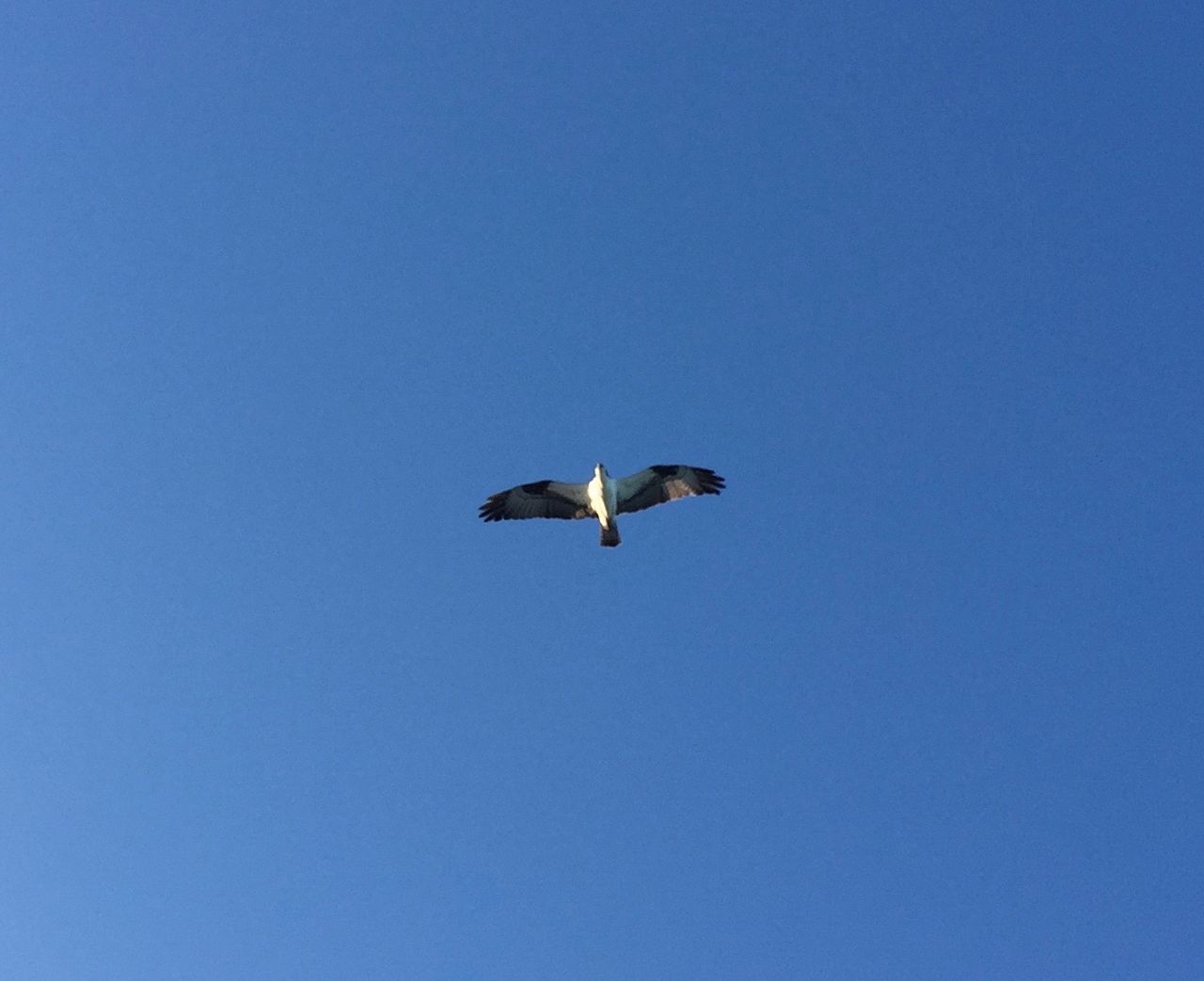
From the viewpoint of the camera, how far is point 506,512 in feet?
56.1

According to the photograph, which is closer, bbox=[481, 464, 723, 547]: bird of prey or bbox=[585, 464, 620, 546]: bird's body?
bbox=[585, 464, 620, 546]: bird's body

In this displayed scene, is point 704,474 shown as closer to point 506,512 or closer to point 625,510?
point 625,510

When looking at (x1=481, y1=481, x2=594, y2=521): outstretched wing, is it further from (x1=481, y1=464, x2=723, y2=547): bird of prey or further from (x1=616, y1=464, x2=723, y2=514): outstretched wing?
(x1=616, y1=464, x2=723, y2=514): outstretched wing

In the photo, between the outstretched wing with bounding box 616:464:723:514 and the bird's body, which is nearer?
the bird's body

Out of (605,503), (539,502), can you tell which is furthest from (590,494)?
(539,502)

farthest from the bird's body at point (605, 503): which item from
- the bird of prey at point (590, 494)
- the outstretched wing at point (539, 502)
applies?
the outstretched wing at point (539, 502)

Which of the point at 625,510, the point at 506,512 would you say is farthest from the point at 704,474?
the point at 506,512

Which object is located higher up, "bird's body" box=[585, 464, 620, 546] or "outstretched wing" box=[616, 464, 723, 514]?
"outstretched wing" box=[616, 464, 723, 514]

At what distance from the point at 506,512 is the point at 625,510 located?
2330 millimetres

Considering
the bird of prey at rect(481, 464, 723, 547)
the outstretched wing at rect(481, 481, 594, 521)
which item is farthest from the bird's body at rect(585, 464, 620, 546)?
the outstretched wing at rect(481, 481, 594, 521)

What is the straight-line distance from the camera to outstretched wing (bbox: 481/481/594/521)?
17.0 meters

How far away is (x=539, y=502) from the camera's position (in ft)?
56.9

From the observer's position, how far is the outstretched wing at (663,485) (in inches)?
668

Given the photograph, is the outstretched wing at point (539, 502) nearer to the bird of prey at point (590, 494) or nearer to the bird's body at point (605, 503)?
the bird of prey at point (590, 494)
